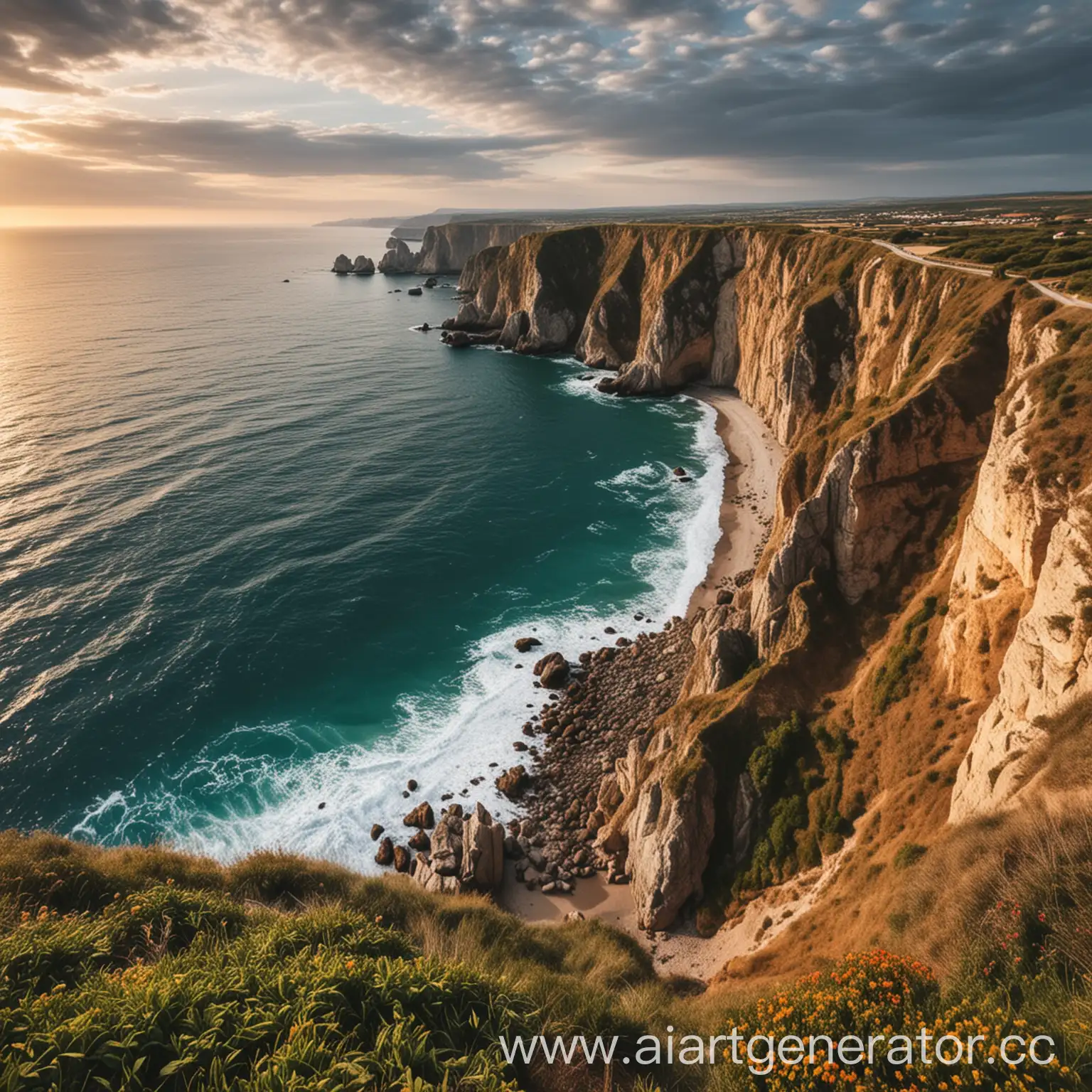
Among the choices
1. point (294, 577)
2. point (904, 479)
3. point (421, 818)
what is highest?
point (904, 479)

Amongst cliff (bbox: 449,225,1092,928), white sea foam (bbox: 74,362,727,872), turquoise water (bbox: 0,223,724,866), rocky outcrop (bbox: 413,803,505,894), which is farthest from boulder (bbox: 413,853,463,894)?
cliff (bbox: 449,225,1092,928)

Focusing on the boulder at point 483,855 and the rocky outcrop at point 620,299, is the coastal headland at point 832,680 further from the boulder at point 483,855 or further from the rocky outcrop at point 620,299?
the rocky outcrop at point 620,299

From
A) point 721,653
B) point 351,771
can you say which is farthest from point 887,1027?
point 351,771

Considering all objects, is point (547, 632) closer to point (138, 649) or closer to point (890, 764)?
point (890, 764)

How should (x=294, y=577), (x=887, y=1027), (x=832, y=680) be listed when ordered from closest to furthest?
(x=887, y=1027) < (x=832, y=680) < (x=294, y=577)

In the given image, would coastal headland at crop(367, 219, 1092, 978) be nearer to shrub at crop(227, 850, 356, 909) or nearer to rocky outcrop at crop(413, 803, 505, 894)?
rocky outcrop at crop(413, 803, 505, 894)

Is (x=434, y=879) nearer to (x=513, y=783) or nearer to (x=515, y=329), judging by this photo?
(x=513, y=783)

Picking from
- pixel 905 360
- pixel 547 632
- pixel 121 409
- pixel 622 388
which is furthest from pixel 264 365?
pixel 905 360
